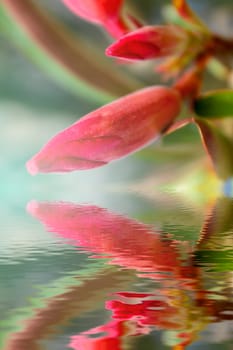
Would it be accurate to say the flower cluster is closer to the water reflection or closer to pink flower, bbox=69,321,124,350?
the water reflection

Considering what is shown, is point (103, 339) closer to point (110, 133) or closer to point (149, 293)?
point (149, 293)

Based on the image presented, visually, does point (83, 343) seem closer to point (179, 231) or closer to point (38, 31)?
point (179, 231)

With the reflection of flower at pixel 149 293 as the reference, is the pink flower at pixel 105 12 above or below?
above

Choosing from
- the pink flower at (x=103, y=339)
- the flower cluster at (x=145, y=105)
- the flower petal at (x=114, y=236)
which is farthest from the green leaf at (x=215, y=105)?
the pink flower at (x=103, y=339)

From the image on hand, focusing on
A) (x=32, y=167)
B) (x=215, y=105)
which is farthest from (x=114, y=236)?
(x=215, y=105)

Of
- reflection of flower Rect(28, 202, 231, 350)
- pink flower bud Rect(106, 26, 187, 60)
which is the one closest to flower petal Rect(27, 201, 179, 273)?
reflection of flower Rect(28, 202, 231, 350)

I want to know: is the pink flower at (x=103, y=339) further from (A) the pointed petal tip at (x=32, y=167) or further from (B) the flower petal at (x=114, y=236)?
(A) the pointed petal tip at (x=32, y=167)

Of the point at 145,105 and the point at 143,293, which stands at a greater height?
the point at 145,105
